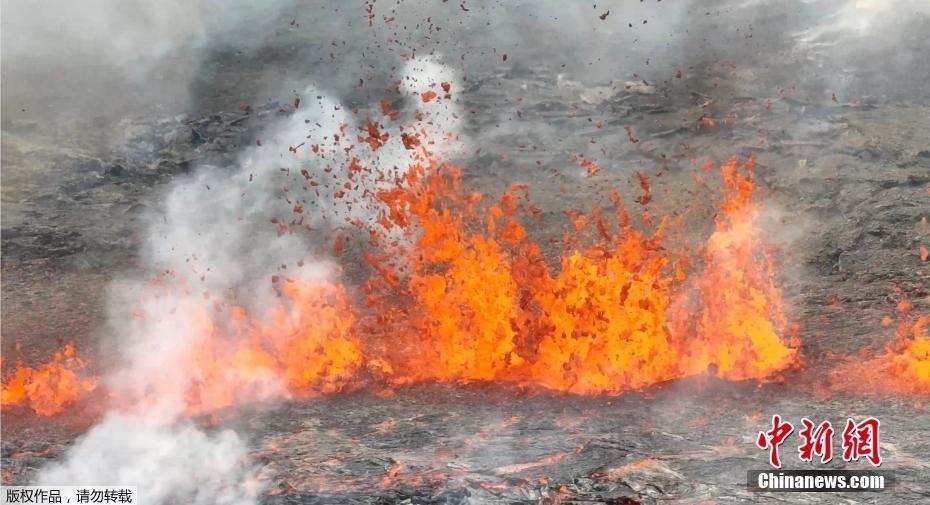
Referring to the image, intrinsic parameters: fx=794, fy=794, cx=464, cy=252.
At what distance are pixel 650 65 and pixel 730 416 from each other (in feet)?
24.5

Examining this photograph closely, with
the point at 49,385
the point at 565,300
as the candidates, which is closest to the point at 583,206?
the point at 565,300

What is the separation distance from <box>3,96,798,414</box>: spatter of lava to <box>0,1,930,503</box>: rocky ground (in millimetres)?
411

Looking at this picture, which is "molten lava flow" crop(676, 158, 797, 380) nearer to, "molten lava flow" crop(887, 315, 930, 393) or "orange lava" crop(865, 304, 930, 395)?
"orange lava" crop(865, 304, 930, 395)

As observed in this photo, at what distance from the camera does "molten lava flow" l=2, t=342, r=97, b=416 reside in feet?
30.5

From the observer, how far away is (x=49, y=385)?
9.66 m

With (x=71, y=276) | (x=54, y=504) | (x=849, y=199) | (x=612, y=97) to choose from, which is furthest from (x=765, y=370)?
(x=71, y=276)

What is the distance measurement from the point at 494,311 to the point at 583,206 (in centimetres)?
336

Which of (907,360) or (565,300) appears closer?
(907,360)
